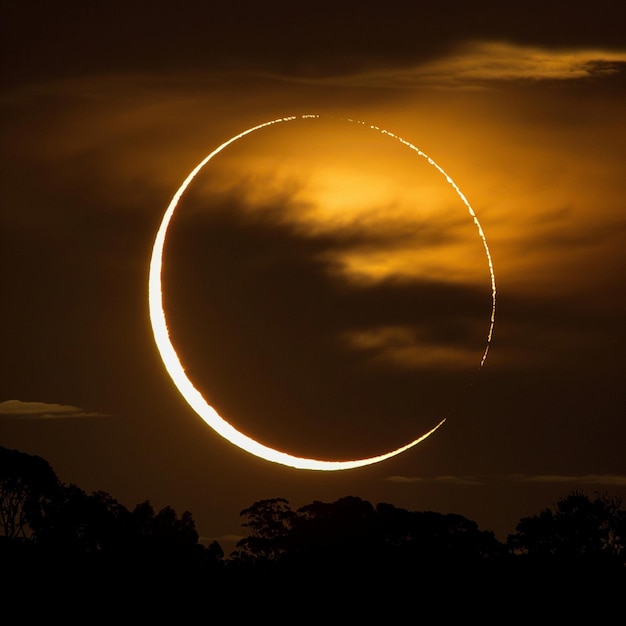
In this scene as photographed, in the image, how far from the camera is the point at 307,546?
338 ft

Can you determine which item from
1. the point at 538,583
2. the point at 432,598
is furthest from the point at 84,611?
the point at 538,583

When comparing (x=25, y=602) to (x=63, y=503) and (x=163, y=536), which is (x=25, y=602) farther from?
(x=163, y=536)

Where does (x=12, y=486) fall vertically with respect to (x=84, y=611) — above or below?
above

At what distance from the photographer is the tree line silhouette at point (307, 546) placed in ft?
212

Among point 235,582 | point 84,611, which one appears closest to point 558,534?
point 235,582

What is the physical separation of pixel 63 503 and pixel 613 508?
42464mm

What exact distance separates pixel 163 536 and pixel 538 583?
56.6 metres

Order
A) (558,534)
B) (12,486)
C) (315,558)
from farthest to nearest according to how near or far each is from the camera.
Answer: (558,534)
(12,486)
(315,558)

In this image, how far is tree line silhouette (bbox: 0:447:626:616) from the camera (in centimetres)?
6462

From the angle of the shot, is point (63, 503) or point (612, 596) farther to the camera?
point (63, 503)

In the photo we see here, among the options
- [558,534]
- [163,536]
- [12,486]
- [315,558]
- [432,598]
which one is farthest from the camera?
[163,536]

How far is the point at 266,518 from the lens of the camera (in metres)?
110

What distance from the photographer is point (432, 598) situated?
60.9m

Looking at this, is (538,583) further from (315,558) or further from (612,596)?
(315,558)
